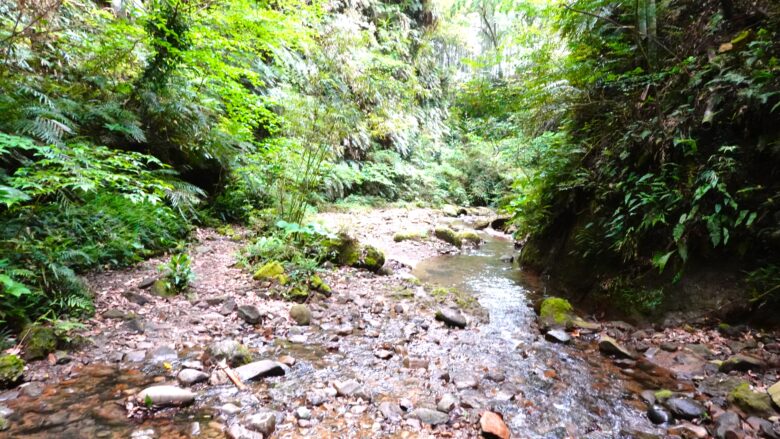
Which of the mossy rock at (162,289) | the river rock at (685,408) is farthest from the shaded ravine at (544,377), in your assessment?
the mossy rock at (162,289)

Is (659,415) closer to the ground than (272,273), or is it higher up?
closer to the ground

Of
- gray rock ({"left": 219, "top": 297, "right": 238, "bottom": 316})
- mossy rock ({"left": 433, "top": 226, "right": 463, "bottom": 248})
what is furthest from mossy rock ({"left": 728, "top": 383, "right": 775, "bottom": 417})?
mossy rock ({"left": 433, "top": 226, "right": 463, "bottom": 248})

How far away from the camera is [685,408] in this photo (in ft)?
8.69

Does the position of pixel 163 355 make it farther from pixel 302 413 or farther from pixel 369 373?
pixel 369 373

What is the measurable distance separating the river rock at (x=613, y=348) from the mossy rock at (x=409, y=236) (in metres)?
6.38

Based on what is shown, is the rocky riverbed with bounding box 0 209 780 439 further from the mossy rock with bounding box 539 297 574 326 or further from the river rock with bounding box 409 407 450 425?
the mossy rock with bounding box 539 297 574 326

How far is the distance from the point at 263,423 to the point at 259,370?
0.72 m

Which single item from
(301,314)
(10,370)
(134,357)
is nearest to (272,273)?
(301,314)

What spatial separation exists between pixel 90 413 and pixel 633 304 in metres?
5.51

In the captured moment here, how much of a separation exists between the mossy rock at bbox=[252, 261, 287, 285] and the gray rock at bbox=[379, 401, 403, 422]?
268 cm

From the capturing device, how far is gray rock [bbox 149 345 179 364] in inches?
113

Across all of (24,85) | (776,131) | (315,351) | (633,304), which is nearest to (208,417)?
(315,351)

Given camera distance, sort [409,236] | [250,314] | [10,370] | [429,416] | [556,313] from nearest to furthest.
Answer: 1. [10,370]
2. [429,416]
3. [250,314]
4. [556,313]
5. [409,236]

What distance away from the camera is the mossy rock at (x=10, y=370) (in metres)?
2.23
